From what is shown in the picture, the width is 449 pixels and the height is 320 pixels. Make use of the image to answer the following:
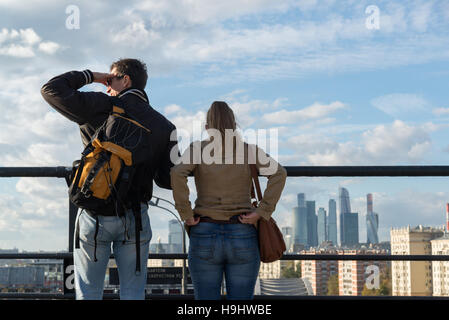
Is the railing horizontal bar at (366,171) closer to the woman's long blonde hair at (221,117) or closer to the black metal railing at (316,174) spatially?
the black metal railing at (316,174)

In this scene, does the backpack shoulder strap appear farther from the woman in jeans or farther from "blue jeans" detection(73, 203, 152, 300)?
"blue jeans" detection(73, 203, 152, 300)

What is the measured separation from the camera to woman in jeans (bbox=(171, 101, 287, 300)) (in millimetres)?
3543

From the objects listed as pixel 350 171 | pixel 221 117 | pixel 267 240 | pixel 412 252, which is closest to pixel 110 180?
pixel 221 117

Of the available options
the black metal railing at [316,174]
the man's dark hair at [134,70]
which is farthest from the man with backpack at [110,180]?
the black metal railing at [316,174]

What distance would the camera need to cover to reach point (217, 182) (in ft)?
11.7

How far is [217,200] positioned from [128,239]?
612 mm

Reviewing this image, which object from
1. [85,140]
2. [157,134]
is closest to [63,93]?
[85,140]

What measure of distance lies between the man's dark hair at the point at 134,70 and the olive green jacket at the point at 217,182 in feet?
1.84

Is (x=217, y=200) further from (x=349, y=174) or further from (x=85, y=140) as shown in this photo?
(x=349, y=174)

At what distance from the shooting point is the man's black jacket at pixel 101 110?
3.45 m

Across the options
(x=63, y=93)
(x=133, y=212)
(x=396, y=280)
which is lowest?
(x=396, y=280)

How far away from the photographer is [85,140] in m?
3.57

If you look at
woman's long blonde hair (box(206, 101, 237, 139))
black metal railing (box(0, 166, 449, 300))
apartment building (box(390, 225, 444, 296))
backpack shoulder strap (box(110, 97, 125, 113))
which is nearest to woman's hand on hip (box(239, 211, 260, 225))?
woman's long blonde hair (box(206, 101, 237, 139))

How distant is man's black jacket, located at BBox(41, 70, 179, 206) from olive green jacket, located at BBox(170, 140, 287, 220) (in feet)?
0.52
